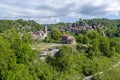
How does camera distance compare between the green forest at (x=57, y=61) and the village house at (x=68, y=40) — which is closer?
the green forest at (x=57, y=61)

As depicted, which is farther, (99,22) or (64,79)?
(99,22)

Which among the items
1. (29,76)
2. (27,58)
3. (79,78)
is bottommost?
(79,78)

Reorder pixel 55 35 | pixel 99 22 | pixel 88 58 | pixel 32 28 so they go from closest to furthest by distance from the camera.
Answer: pixel 88 58, pixel 55 35, pixel 32 28, pixel 99 22

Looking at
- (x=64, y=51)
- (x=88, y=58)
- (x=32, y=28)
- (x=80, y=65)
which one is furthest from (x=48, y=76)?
(x=32, y=28)

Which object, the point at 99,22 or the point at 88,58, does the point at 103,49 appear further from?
the point at 99,22

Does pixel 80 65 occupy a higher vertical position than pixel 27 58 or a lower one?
lower

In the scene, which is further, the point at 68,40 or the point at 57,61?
the point at 68,40

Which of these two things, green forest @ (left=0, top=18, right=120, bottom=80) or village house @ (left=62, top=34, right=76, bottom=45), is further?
village house @ (left=62, top=34, right=76, bottom=45)

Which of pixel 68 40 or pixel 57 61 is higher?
pixel 68 40

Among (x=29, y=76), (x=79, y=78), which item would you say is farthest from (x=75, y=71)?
(x=29, y=76)

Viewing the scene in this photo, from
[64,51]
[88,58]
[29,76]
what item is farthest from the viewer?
[88,58]
